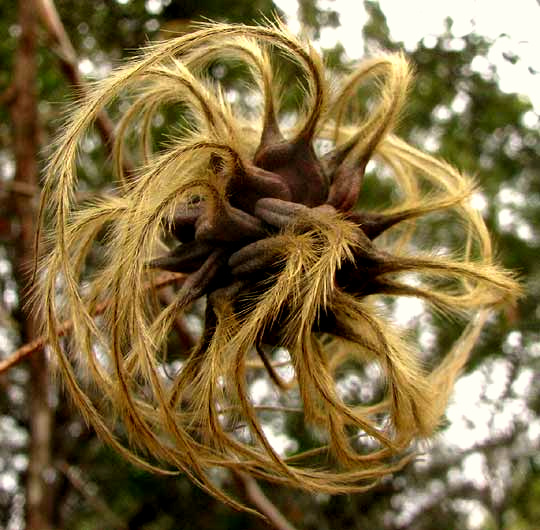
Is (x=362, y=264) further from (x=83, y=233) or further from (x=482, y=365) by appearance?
(x=482, y=365)

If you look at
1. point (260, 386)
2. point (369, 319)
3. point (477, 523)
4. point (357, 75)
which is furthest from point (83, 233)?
point (477, 523)

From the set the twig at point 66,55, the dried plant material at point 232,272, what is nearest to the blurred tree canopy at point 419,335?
the twig at point 66,55

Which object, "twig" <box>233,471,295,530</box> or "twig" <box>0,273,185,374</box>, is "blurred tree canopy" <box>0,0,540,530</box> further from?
"twig" <box>0,273,185,374</box>

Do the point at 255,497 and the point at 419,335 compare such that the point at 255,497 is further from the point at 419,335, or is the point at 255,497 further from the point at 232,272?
the point at 419,335

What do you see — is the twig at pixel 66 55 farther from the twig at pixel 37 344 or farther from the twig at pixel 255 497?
the twig at pixel 255 497

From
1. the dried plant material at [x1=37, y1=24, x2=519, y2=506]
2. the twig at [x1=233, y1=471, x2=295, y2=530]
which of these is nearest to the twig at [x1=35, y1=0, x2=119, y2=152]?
the dried plant material at [x1=37, y1=24, x2=519, y2=506]

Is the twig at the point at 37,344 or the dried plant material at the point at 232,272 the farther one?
the twig at the point at 37,344

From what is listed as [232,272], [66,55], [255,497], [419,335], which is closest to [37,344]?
[232,272]
